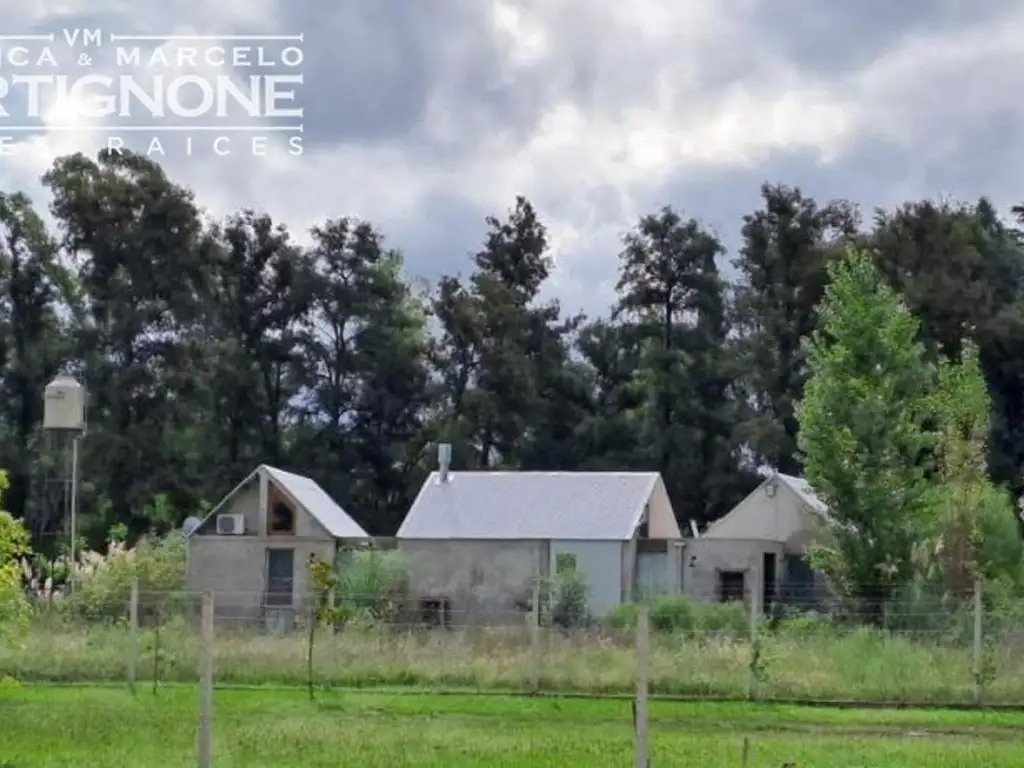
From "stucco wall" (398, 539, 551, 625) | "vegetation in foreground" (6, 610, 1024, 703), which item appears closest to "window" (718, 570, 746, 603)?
"stucco wall" (398, 539, 551, 625)

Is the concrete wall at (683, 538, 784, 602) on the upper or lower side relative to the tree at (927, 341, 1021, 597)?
lower

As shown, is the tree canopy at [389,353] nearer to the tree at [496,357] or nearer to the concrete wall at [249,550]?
the tree at [496,357]

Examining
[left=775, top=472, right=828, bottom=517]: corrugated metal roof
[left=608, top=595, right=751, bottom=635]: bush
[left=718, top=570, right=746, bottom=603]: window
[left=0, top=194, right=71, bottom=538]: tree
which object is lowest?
[left=608, top=595, right=751, bottom=635]: bush

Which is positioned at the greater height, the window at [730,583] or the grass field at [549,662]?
the window at [730,583]

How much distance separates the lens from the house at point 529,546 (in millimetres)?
40250

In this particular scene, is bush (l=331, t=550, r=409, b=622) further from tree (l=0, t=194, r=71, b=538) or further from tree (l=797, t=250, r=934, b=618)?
tree (l=0, t=194, r=71, b=538)

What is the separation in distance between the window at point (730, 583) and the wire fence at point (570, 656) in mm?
12960

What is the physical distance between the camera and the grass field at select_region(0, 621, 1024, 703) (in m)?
22.3

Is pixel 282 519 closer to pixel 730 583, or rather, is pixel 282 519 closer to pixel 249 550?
pixel 249 550

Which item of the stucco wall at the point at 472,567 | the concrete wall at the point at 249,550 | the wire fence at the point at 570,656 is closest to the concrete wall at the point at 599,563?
the stucco wall at the point at 472,567

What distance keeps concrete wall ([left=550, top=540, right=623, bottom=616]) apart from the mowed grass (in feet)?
58.8

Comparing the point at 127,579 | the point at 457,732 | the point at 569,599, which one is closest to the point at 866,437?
the point at 569,599

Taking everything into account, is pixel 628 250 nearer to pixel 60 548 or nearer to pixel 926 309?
pixel 926 309

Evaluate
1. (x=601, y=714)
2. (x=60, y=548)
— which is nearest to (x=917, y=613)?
(x=601, y=714)
